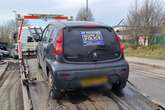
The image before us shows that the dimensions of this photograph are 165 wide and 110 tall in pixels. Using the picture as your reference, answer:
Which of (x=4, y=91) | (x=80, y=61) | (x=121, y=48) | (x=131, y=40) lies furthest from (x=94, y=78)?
(x=131, y=40)

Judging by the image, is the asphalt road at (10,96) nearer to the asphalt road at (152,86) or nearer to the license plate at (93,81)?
the license plate at (93,81)

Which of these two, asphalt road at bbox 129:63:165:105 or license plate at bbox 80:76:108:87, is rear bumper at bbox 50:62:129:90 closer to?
license plate at bbox 80:76:108:87

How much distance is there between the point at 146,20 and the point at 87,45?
29.0 m

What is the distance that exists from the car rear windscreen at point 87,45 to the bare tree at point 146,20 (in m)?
26.7

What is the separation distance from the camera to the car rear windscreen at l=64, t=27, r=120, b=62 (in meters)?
6.11

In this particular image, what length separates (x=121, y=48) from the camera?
657 centimetres

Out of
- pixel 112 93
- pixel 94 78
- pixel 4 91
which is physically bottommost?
pixel 4 91

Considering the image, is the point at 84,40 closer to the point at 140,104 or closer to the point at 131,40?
the point at 140,104

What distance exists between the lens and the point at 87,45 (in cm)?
→ 613

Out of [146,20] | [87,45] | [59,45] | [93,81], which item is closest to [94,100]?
[93,81]

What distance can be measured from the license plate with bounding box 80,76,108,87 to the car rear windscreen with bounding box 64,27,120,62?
1.28 ft

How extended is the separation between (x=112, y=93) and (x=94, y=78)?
75cm

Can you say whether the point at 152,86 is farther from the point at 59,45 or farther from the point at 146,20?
the point at 146,20

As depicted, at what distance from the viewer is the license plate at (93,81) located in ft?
20.0
